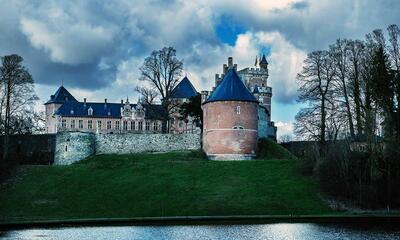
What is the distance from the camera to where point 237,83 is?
1918 inches

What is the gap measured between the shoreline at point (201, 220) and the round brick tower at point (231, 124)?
14999mm

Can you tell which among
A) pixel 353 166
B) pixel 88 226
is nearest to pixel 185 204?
pixel 88 226

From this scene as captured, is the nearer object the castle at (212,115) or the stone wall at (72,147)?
the castle at (212,115)

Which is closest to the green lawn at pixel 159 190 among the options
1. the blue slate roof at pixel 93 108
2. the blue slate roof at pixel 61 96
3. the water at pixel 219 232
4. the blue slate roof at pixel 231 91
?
the blue slate roof at pixel 231 91

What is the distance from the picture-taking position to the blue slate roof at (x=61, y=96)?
73.5 metres

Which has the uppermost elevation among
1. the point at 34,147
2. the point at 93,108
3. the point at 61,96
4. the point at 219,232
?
the point at 61,96

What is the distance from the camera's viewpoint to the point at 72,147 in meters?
49.6

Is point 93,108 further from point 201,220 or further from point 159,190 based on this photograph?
point 201,220

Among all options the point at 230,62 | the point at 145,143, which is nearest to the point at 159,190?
the point at 145,143

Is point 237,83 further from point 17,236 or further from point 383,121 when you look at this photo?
point 17,236

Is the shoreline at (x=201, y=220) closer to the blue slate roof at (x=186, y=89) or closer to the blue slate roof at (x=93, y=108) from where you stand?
the blue slate roof at (x=93, y=108)

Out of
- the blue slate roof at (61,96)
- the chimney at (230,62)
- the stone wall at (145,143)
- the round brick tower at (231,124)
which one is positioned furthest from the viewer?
the blue slate roof at (61,96)

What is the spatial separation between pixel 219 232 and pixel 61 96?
1994 inches

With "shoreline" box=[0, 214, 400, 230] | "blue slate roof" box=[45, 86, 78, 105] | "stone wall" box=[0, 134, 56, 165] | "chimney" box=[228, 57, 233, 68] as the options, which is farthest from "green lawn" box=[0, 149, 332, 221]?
"blue slate roof" box=[45, 86, 78, 105]
